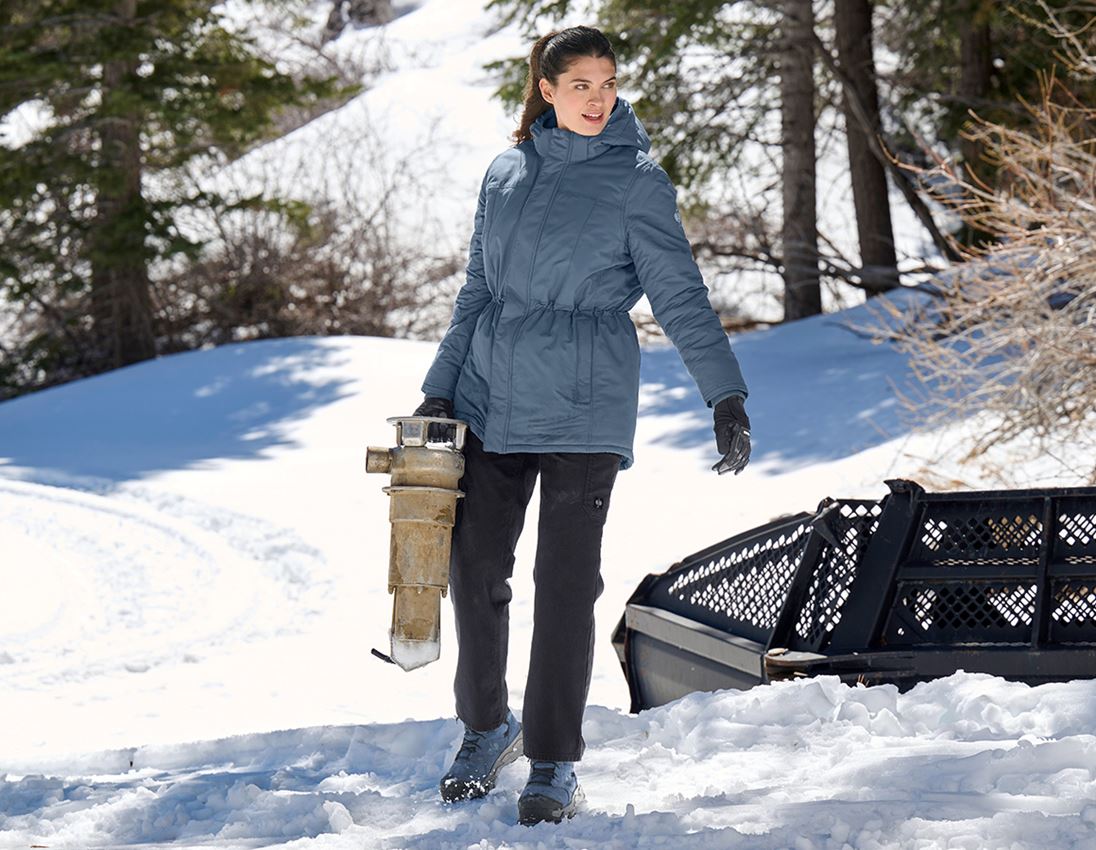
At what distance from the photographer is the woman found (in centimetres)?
340

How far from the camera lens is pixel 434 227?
71.0 feet

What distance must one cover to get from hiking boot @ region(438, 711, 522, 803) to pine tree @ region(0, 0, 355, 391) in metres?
12.9

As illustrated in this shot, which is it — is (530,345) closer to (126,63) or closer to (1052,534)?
(1052,534)

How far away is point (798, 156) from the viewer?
16.7 metres

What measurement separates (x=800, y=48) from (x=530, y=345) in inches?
540

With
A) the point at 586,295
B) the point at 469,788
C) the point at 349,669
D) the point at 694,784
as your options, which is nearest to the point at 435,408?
the point at 586,295

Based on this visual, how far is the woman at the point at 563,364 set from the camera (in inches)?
134

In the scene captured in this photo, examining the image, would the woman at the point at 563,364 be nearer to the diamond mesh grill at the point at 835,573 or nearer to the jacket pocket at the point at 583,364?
the jacket pocket at the point at 583,364

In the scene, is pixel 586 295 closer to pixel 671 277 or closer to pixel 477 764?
pixel 671 277

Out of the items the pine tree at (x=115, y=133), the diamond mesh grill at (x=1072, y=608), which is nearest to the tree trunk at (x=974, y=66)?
the pine tree at (x=115, y=133)

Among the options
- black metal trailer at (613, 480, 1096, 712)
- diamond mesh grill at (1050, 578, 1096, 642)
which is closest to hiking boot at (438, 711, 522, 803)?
black metal trailer at (613, 480, 1096, 712)

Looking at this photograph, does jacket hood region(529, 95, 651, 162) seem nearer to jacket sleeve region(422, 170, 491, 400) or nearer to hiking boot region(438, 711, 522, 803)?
jacket sleeve region(422, 170, 491, 400)

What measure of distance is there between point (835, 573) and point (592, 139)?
A: 5.15ft

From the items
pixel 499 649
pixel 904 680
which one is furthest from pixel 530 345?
pixel 904 680
